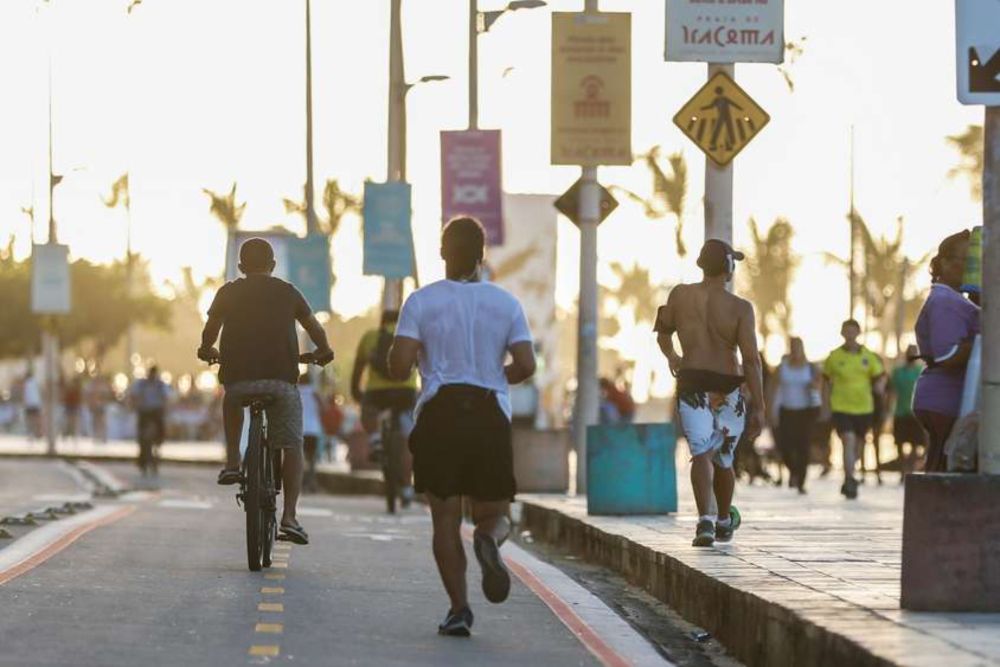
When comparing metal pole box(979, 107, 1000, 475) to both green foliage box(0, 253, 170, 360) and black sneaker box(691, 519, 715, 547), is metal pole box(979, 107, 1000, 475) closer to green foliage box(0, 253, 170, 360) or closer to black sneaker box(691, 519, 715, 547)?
black sneaker box(691, 519, 715, 547)

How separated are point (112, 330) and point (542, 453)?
82.6 m

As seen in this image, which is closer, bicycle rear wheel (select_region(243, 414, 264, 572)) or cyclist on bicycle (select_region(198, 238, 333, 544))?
bicycle rear wheel (select_region(243, 414, 264, 572))

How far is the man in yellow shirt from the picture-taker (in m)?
26.0

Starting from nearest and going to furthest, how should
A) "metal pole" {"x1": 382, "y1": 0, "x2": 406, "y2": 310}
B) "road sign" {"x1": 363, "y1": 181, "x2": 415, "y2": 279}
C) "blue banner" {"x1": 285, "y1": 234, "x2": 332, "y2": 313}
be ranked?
"road sign" {"x1": 363, "y1": 181, "x2": 415, "y2": 279} → "metal pole" {"x1": 382, "y1": 0, "x2": 406, "y2": 310} → "blue banner" {"x1": 285, "y1": 234, "x2": 332, "y2": 313}

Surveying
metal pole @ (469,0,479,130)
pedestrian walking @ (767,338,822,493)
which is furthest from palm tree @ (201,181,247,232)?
pedestrian walking @ (767,338,822,493)

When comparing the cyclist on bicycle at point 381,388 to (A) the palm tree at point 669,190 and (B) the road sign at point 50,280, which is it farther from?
(A) the palm tree at point 669,190

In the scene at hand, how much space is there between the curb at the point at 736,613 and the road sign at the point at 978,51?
7.18 feet

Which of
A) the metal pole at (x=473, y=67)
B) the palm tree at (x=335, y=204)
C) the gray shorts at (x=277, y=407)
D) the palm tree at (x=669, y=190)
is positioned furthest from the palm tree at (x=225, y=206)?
the gray shorts at (x=277, y=407)

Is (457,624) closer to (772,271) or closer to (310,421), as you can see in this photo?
(310,421)

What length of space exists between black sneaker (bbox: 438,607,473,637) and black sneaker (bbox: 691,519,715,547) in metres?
4.00

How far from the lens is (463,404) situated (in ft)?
37.4

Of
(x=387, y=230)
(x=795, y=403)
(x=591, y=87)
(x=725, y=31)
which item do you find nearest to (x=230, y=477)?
(x=725, y=31)

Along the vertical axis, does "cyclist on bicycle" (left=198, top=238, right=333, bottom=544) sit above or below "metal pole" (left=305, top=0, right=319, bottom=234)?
below

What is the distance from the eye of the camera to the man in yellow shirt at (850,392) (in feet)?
85.3
